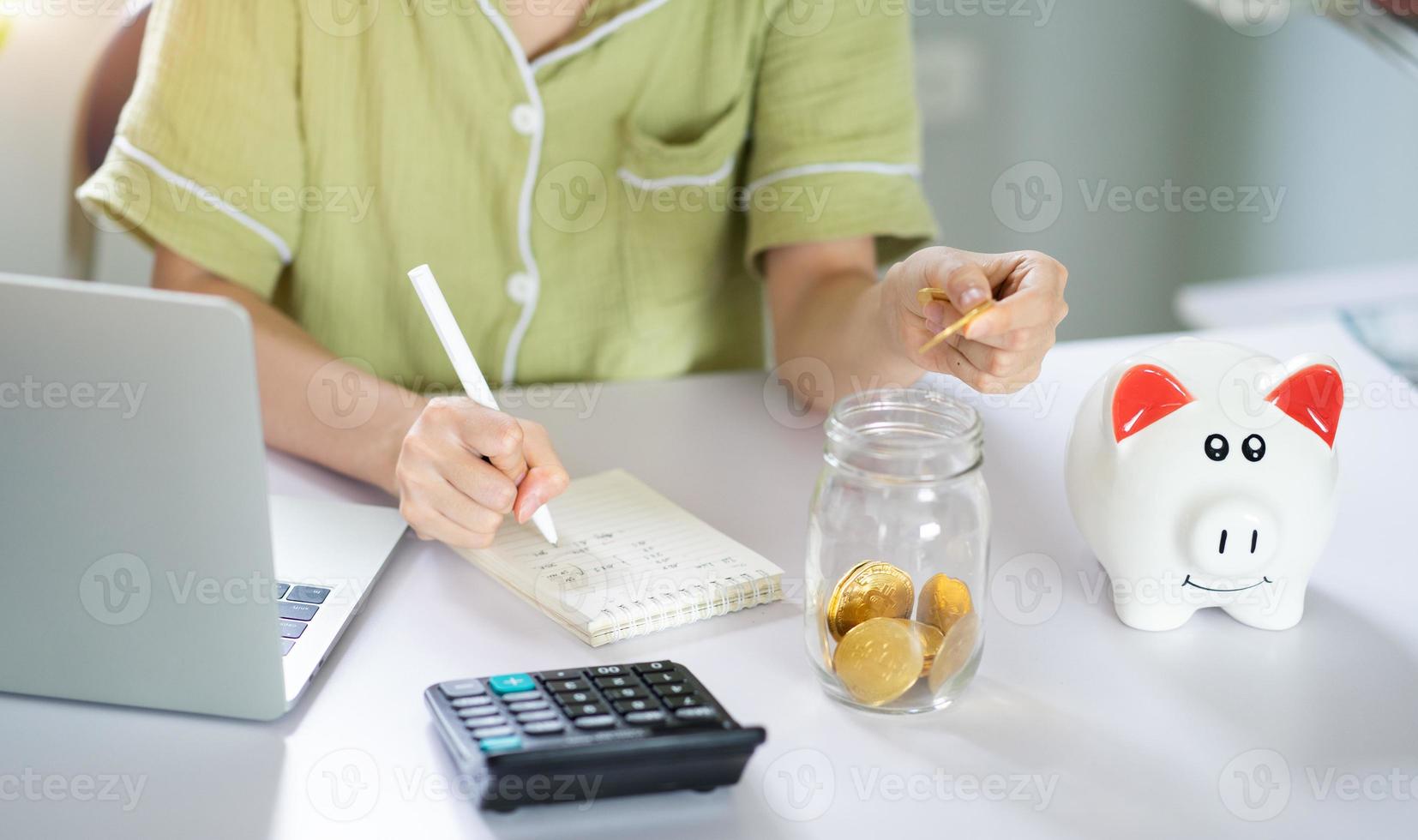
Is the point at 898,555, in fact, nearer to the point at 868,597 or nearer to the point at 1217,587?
the point at 868,597

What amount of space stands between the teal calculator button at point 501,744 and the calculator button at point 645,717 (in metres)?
0.05

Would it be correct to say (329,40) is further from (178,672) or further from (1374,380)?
(1374,380)

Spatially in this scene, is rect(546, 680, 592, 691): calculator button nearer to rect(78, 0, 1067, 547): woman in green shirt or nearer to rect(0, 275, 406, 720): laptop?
rect(0, 275, 406, 720): laptop

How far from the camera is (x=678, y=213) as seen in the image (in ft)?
3.43

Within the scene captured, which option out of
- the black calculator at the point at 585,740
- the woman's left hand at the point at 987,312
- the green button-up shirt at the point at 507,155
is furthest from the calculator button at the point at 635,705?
the green button-up shirt at the point at 507,155

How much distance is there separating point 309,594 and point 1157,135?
1.72 meters

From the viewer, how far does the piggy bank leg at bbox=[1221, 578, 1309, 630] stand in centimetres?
64

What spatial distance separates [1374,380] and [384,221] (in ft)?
2.50

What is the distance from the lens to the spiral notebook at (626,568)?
636 mm

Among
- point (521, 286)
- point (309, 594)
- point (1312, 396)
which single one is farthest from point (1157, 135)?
point (309, 594)

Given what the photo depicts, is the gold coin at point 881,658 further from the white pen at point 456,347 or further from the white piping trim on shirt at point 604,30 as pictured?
the white piping trim on shirt at point 604,30

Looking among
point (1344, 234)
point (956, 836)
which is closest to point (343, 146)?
point (956, 836)

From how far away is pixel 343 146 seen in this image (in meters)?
0.99

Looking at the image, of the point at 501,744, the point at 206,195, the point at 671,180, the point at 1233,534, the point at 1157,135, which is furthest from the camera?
the point at 1157,135
